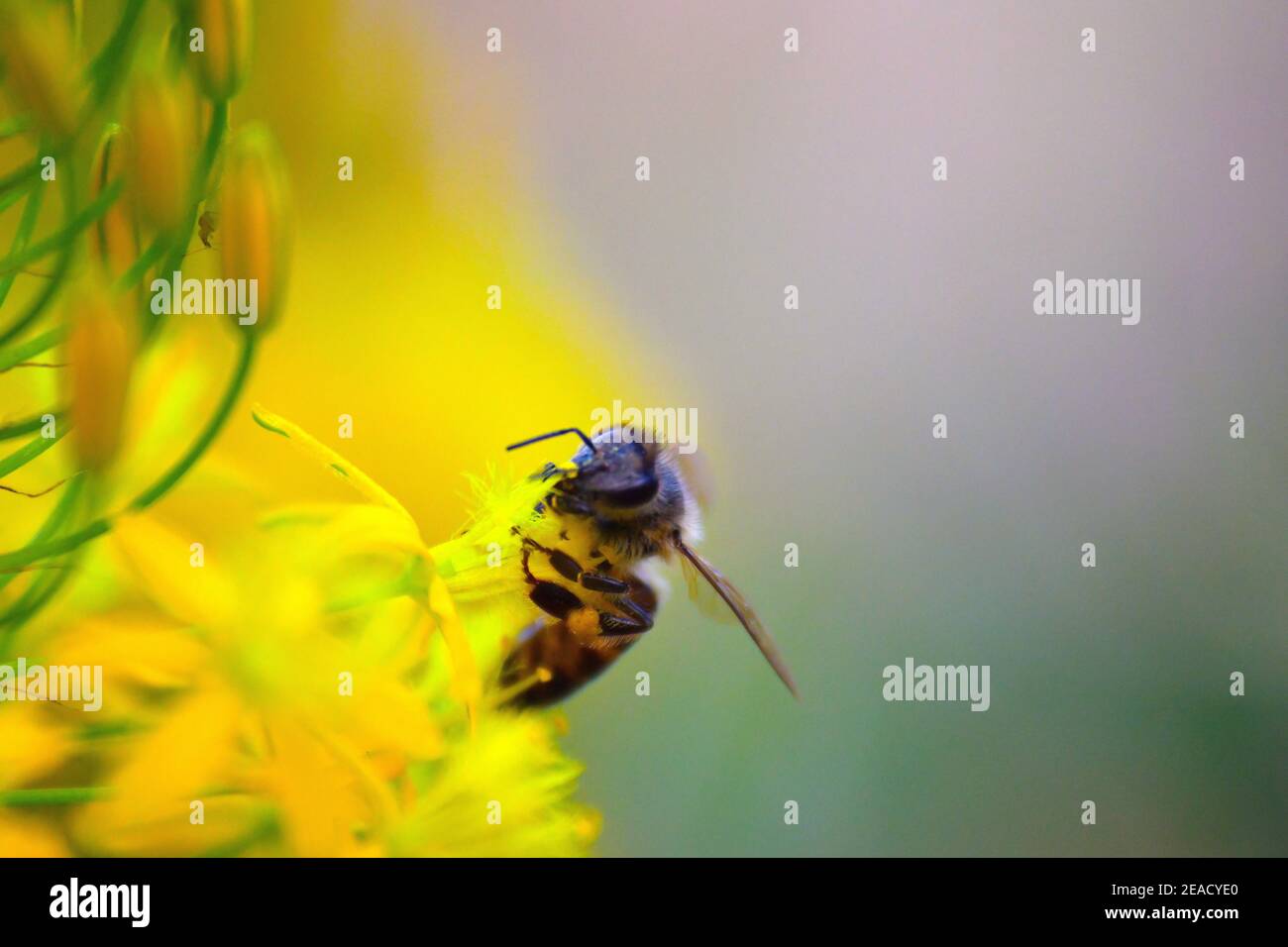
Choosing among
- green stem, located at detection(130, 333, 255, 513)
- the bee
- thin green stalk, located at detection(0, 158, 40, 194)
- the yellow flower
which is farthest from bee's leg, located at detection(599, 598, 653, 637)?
thin green stalk, located at detection(0, 158, 40, 194)

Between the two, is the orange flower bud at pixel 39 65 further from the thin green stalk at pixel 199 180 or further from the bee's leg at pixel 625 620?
the bee's leg at pixel 625 620

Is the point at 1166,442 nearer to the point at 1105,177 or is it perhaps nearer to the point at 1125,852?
the point at 1105,177

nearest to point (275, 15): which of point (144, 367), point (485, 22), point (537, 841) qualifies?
point (485, 22)

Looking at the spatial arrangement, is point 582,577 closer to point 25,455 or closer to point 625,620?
point 625,620

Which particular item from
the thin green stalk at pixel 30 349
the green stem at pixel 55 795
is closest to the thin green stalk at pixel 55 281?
the thin green stalk at pixel 30 349

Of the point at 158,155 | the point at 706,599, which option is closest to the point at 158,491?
the point at 158,155

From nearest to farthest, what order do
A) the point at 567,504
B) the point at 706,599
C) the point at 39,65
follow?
the point at 39,65
the point at 567,504
the point at 706,599
